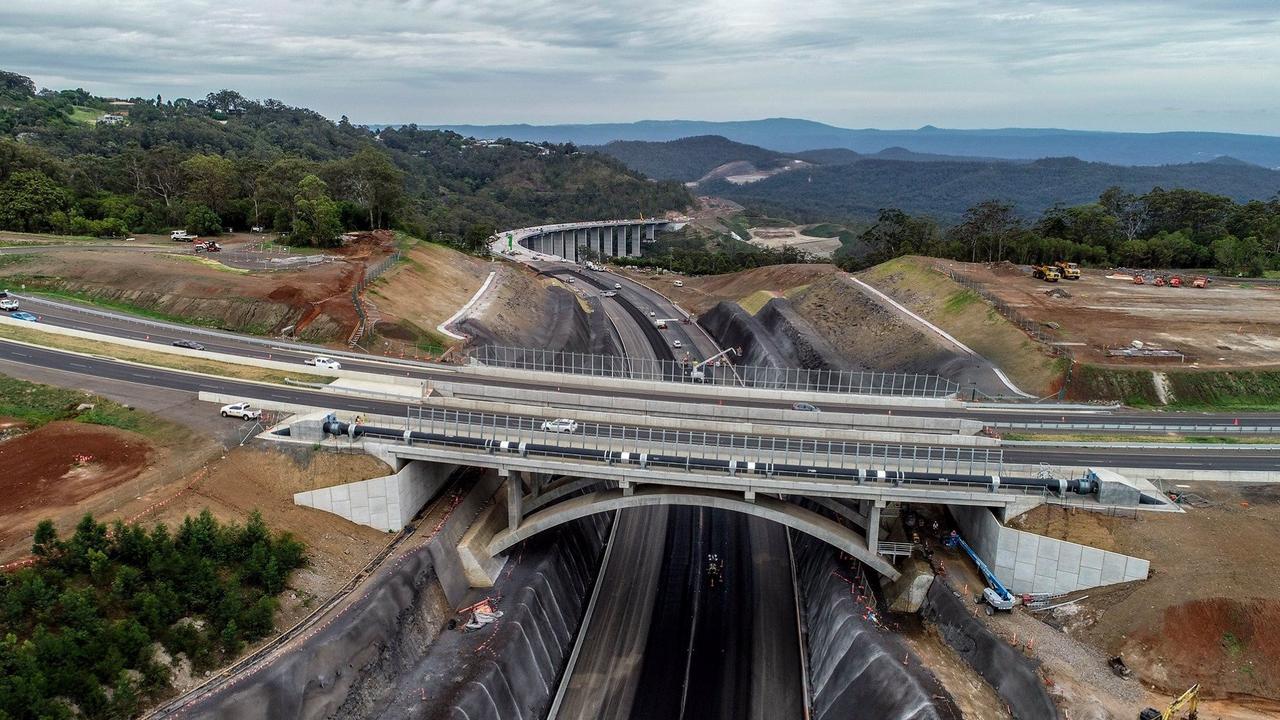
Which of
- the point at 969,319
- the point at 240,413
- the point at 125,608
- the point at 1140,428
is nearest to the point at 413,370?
the point at 240,413

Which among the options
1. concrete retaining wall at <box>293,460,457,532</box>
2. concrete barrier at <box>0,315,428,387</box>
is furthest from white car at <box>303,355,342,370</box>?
concrete retaining wall at <box>293,460,457,532</box>

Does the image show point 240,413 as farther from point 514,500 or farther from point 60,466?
point 514,500

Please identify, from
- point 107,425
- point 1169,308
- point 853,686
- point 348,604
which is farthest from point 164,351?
point 1169,308

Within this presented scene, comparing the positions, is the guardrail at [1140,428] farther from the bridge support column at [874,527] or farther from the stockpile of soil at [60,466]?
the stockpile of soil at [60,466]

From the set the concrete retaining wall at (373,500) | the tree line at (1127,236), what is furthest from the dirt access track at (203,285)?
the tree line at (1127,236)

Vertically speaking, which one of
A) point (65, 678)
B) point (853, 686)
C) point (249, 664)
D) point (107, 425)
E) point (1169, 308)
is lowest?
point (853, 686)

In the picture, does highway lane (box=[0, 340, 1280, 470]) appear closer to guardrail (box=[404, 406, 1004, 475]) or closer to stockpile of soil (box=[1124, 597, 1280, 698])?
guardrail (box=[404, 406, 1004, 475])

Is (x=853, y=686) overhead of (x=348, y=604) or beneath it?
beneath

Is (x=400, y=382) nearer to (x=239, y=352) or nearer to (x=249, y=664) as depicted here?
(x=239, y=352)
